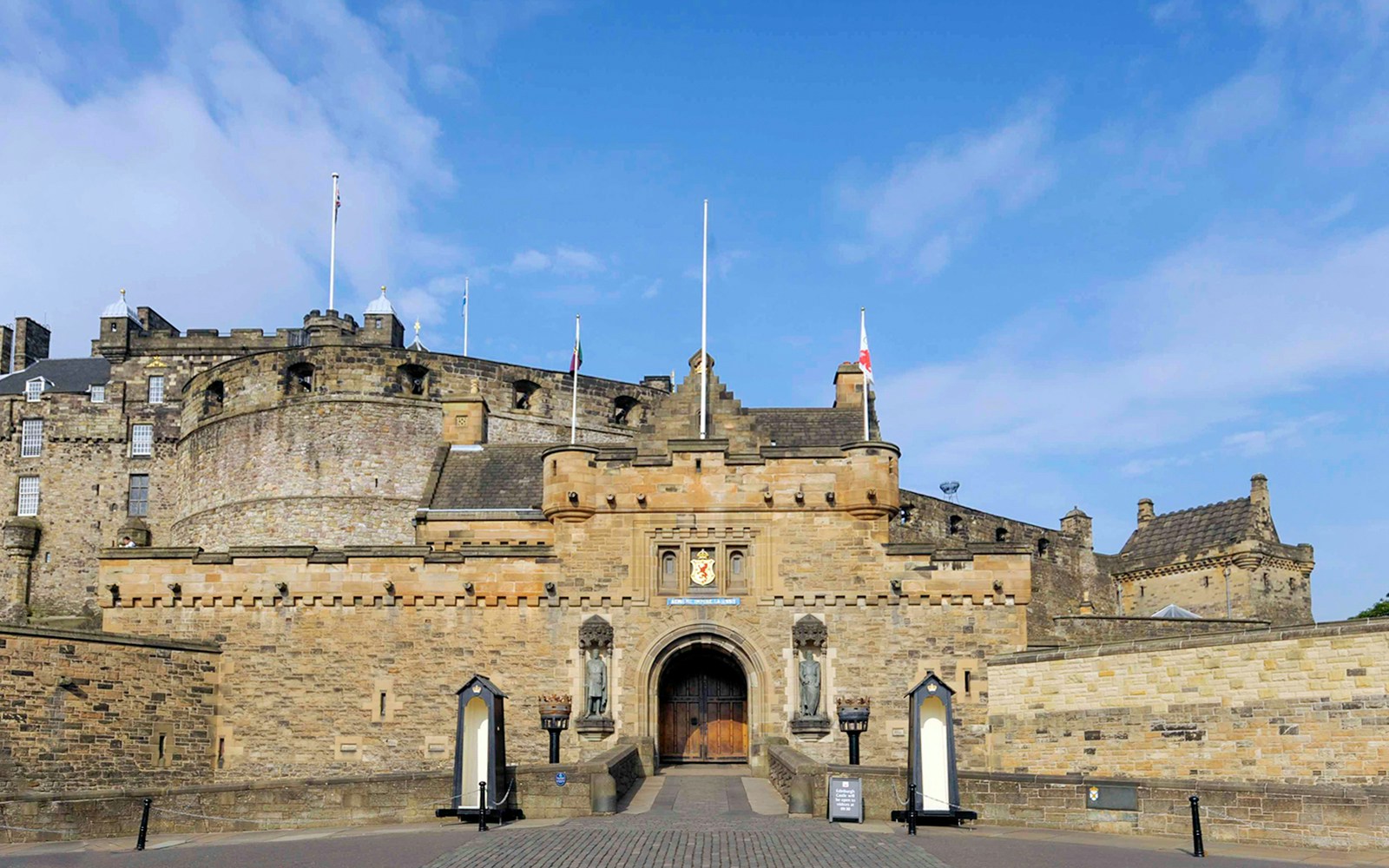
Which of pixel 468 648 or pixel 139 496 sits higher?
pixel 139 496

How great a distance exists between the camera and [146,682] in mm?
28531

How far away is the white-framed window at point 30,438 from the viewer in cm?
5362

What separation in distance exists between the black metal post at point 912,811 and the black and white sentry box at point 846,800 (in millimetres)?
748

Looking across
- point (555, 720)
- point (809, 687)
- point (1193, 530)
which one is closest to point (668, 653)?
point (809, 687)

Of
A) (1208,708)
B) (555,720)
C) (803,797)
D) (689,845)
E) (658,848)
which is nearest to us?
(658,848)

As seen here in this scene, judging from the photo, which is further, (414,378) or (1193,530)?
(1193,530)

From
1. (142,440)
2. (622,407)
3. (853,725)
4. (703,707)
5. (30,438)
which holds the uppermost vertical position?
(622,407)

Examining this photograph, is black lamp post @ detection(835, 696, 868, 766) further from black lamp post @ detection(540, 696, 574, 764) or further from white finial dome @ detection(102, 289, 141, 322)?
A: white finial dome @ detection(102, 289, 141, 322)

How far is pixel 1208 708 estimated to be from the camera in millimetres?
23391

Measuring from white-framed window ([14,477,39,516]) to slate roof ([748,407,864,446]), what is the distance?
101 ft

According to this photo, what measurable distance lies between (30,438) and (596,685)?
34.5 m

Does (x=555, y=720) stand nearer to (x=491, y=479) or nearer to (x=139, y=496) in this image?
(x=491, y=479)

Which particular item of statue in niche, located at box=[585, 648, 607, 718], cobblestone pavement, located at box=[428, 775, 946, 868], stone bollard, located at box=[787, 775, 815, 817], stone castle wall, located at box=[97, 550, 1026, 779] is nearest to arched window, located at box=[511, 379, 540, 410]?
stone castle wall, located at box=[97, 550, 1026, 779]

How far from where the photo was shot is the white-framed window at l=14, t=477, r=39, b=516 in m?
52.9
